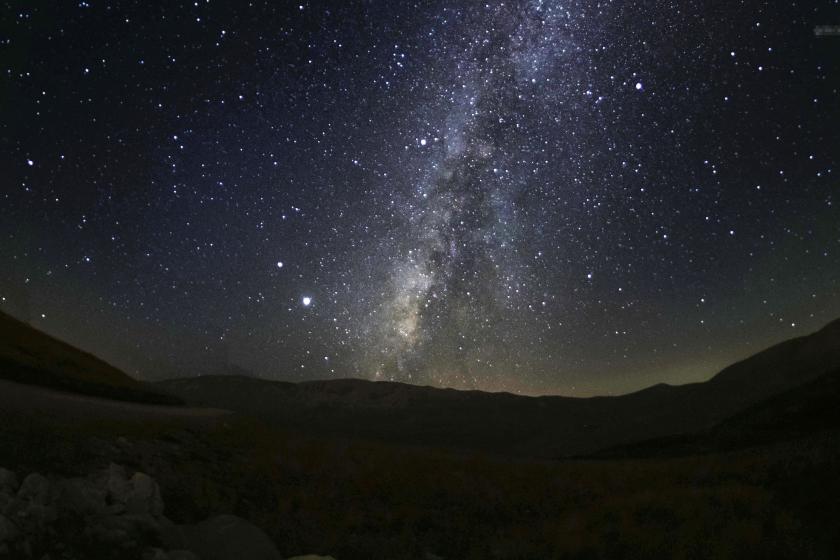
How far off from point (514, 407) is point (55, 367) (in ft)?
224

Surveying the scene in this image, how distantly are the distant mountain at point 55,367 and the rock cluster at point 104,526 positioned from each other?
14952 mm

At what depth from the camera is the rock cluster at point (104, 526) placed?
18.9 ft

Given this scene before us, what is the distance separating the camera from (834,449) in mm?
13703

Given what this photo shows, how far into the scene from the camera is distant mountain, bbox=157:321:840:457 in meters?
57.8

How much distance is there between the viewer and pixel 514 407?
8119cm

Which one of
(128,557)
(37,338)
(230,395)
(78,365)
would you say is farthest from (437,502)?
(230,395)

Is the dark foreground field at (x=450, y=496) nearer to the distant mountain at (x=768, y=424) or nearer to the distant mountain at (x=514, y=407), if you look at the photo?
the distant mountain at (x=768, y=424)

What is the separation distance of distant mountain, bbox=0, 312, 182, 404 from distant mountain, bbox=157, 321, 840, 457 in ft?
59.6

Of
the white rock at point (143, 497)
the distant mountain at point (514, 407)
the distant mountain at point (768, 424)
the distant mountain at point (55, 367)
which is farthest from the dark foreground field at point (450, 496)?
the distant mountain at point (514, 407)

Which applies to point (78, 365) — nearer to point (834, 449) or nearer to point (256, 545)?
point (256, 545)

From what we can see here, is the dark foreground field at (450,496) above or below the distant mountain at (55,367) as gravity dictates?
below

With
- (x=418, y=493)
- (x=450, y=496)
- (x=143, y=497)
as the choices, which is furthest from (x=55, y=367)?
(x=450, y=496)

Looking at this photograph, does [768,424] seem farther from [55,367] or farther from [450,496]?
[55,367]

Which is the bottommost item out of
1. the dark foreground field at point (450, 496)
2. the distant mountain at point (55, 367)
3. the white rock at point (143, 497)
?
the dark foreground field at point (450, 496)
